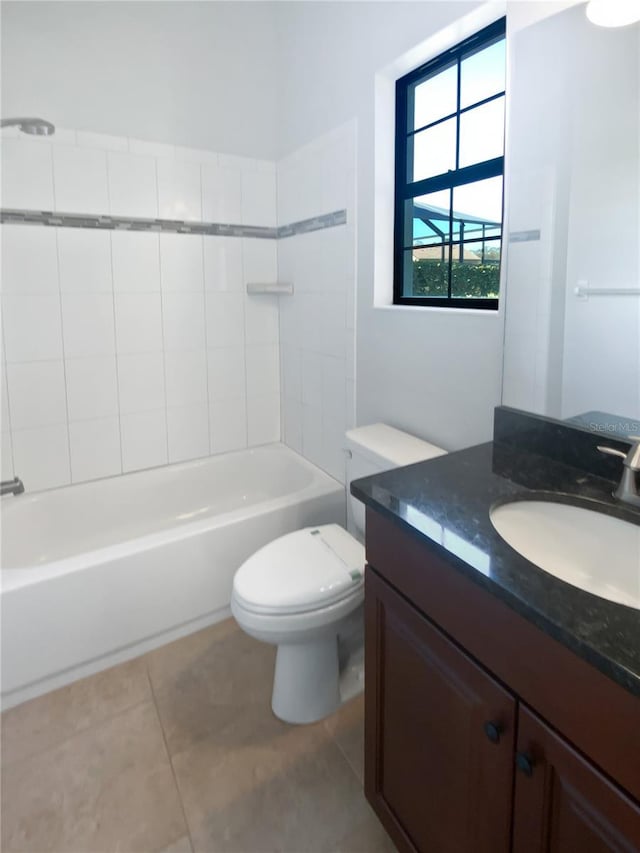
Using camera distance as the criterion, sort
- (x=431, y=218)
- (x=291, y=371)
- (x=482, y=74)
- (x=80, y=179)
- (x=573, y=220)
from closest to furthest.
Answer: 1. (x=573, y=220)
2. (x=482, y=74)
3. (x=431, y=218)
4. (x=80, y=179)
5. (x=291, y=371)

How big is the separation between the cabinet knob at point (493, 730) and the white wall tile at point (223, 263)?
2280 mm

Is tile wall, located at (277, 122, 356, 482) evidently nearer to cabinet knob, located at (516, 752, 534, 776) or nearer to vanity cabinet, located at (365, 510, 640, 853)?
vanity cabinet, located at (365, 510, 640, 853)

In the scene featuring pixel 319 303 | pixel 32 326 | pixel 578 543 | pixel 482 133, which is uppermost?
pixel 482 133

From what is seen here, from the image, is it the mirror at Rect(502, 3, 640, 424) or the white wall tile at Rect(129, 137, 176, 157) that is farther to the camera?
the white wall tile at Rect(129, 137, 176, 157)

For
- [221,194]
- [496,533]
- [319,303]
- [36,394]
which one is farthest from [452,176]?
[36,394]

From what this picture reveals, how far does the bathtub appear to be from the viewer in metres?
1.69

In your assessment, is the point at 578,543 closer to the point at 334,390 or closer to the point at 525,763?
the point at 525,763

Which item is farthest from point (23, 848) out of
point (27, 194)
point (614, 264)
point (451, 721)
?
point (27, 194)

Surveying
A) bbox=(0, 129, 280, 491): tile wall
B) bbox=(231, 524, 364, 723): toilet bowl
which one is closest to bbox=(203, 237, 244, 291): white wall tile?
bbox=(0, 129, 280, 491): tile wall

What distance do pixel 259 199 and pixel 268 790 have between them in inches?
98.6

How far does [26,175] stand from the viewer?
2.08 metres

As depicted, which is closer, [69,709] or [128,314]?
[69,709]

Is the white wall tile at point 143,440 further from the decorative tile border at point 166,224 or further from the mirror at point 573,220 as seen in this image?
the mirror at point 573,220

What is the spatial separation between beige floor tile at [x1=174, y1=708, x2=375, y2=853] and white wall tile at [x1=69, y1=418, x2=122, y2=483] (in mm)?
1356
